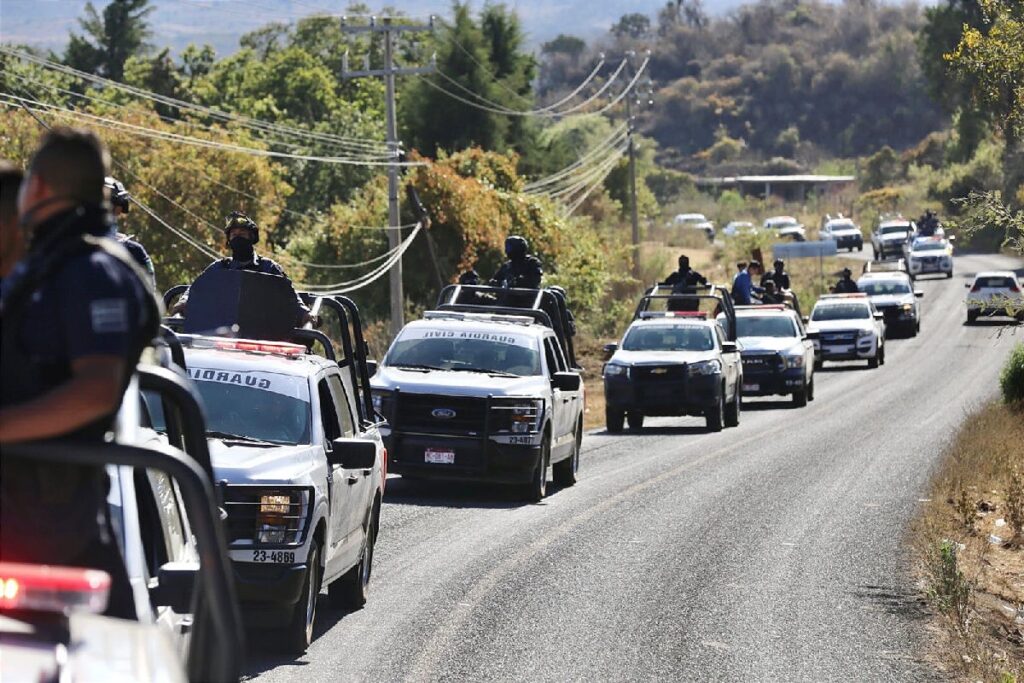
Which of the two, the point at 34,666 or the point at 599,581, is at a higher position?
the point at 34,666

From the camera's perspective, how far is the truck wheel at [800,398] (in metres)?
34.0

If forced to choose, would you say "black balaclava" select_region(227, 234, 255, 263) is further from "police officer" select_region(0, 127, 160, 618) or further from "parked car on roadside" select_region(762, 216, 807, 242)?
"parked car on roadside" select_region(762, 216, 807, 242)

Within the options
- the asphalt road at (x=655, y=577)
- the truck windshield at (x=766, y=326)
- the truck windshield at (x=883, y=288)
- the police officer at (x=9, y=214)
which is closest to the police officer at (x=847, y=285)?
the truck windshield at (x=883, y=288)

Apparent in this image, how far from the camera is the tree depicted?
9344cm

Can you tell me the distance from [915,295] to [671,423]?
2919 centimetres

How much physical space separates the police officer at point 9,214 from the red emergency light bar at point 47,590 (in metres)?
1.21

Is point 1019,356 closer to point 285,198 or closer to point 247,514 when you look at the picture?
point 247,514

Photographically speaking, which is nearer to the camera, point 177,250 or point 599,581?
point 599,581

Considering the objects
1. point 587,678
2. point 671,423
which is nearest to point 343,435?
point 587,678

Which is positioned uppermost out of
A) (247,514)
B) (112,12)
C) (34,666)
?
(112,12)

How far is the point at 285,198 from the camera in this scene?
74.1 metres

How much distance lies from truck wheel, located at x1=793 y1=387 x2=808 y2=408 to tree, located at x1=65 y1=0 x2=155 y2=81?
2561 inches

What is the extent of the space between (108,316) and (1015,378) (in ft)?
79.4

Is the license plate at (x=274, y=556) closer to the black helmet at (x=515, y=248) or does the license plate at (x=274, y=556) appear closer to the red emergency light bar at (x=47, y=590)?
the red emergency light bar at (x=47, y=590)
